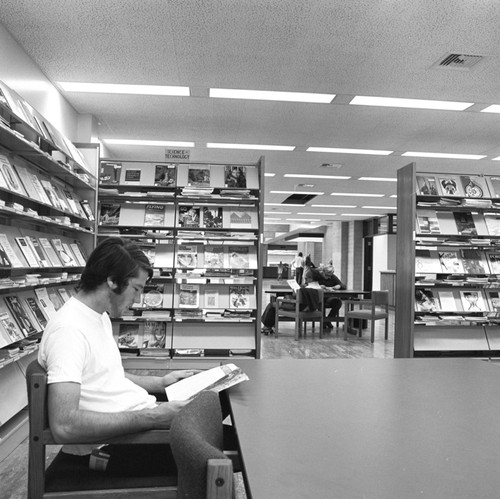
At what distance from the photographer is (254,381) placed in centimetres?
163

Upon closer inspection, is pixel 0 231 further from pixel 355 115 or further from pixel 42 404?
pixel 355 115

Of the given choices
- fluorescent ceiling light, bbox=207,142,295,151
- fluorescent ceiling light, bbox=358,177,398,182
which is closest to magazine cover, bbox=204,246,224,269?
fluorescent ceiling light, bbox=207,142,295,151

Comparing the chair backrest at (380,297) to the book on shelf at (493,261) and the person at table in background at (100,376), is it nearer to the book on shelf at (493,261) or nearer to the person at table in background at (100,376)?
the book on shelf at (493,261)

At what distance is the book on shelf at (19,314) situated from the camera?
300cm

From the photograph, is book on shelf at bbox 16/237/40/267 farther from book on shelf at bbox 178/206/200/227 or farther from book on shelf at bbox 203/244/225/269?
book on shelf at bbox 203/244/225/269

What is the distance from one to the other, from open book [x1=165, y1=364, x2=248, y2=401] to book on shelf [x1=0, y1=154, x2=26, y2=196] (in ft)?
6.13

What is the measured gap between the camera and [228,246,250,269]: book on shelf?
5188 mm

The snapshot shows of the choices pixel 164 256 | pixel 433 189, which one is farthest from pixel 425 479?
pixel 433 189

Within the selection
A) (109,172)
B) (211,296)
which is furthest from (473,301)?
(109,172)

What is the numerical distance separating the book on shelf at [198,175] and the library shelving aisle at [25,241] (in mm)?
1218

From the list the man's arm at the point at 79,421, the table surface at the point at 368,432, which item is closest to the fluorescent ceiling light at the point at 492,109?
the table surface at the point at 368,432

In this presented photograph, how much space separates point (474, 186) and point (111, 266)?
204 inches

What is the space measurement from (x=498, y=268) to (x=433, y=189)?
1.33 m

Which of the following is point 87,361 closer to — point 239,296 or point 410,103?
point 239,296
